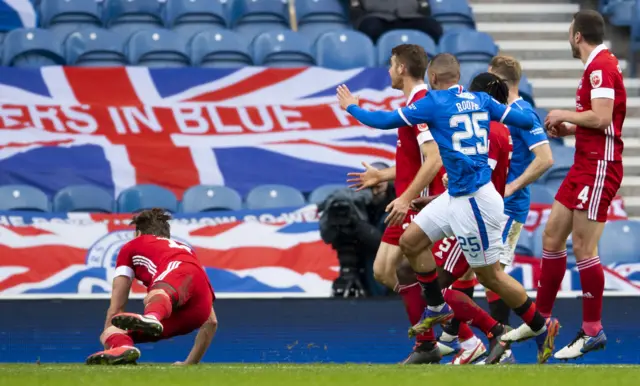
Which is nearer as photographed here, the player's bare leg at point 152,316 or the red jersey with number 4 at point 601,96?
the player's bare leg at point 152,316

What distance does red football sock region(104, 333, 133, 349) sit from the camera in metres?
6.30

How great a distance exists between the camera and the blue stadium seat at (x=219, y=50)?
1249 centimetres

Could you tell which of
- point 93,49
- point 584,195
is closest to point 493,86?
point 584,195

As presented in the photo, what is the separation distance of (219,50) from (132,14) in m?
1.33

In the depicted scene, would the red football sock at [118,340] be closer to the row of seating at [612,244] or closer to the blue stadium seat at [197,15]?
the row of seating at [612,244]

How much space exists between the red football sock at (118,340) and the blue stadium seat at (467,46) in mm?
7395

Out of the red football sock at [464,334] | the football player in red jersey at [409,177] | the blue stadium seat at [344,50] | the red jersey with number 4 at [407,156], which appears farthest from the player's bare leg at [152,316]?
Result: the blue stadium seat at [344,50]

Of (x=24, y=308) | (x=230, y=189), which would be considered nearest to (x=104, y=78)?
(x=230, y=189)

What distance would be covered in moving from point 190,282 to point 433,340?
4.59ft

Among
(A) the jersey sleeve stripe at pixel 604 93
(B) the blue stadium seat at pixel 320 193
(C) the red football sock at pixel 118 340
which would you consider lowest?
(B) the blue stadium seat at pixel 320 193

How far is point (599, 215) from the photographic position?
658 cm

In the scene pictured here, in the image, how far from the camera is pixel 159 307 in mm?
6254

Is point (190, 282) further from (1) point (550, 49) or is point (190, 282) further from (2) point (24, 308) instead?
(1) point (550, 49)

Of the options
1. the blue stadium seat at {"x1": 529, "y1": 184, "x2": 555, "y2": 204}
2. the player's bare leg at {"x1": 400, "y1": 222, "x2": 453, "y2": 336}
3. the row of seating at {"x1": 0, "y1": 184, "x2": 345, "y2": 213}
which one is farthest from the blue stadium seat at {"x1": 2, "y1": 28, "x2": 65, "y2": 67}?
the player's bare leg at {"x1": 400, "y1": 222, "x2": 453, "y2": 336}
